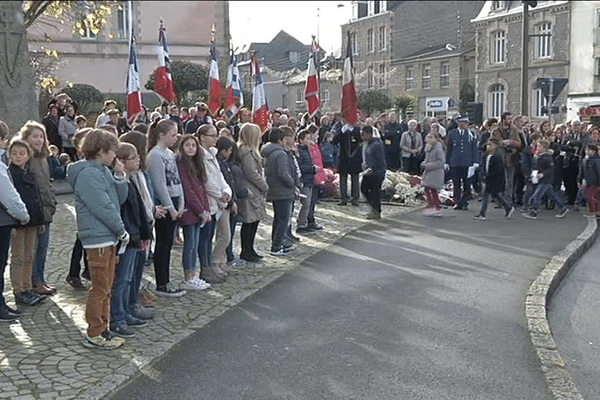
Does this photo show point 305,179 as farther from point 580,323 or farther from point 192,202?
point 580,323

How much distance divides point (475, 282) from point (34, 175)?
518 centimetres

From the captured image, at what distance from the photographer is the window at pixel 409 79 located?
199 feet

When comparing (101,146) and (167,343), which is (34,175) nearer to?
(101,146)

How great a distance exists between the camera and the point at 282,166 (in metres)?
10.3

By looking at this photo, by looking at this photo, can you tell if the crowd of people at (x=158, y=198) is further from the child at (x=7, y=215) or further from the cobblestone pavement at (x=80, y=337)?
the cobblestone pavement at (x=80, y=337)

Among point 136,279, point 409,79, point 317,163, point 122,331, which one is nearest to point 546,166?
point 317,163

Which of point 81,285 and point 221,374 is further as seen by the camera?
point 81,285

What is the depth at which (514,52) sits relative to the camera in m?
49.3

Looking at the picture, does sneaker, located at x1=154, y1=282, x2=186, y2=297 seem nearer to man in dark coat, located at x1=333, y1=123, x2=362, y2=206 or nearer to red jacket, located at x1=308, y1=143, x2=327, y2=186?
red jacket, located at x1=308, y1=143, x2=327, y2=186

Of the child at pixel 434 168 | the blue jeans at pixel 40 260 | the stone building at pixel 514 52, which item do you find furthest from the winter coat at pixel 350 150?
the stone building at pixel 514 52

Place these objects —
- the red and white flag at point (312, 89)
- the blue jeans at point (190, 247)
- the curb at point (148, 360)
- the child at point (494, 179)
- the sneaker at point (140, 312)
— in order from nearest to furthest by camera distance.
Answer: the curb at point (148, 360) → the sneaker at point (140, 312) → the blue jeans at point (190, 247) → the child at point (494, 179) → the red and white flag at point (312, 89)

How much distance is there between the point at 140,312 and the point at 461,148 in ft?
33.7

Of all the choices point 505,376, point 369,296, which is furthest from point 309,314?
point 505,376

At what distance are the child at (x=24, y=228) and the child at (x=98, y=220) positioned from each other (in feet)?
4.21
